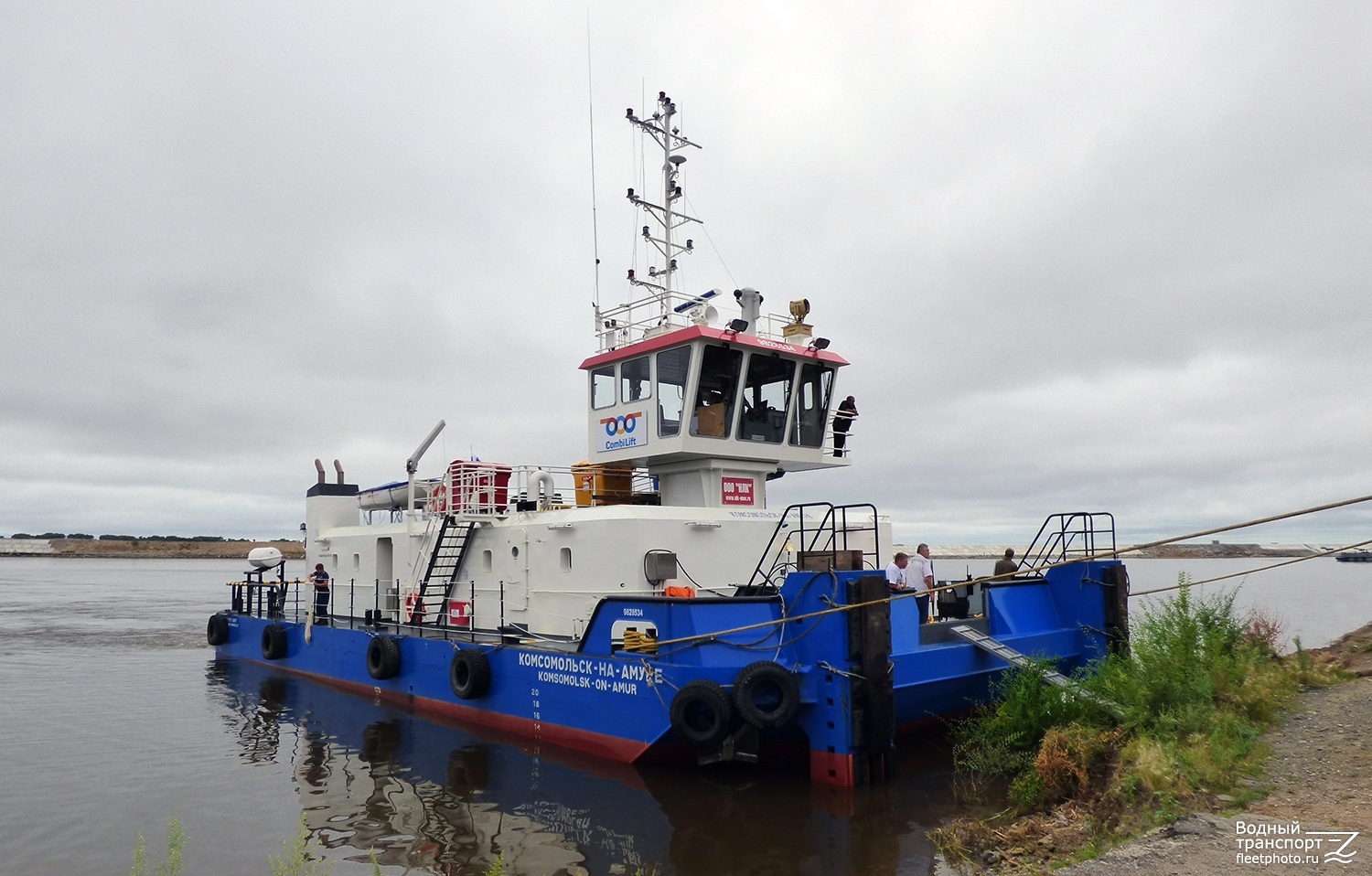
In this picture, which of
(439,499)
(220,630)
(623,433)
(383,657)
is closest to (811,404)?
(623,433)

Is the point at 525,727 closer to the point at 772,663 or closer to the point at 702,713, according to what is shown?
the point at 702,713

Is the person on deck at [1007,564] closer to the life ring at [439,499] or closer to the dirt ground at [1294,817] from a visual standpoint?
the dirt ground at [1294,817]

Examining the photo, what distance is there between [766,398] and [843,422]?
4.67 feet

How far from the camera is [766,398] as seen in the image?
12031 millimetres

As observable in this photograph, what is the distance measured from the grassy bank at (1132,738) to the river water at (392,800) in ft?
1.98

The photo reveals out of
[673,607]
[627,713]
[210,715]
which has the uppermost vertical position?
[673,607]

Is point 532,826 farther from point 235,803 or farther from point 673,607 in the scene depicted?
point 235,803

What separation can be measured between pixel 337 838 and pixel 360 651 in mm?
6119

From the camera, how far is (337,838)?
7.66m

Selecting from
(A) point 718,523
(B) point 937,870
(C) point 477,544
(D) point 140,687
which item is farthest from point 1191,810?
(D) point 140,687

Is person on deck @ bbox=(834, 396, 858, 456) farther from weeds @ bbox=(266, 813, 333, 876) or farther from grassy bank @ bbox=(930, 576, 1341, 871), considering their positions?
weeds @ bbox=(266, 813, 333, 876)

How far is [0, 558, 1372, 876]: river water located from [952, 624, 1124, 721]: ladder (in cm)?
128

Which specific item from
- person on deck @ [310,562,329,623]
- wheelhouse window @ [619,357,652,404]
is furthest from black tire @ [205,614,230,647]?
wheelhouse window @ [619,357,652,404]

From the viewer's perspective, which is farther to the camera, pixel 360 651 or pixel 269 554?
pixel 269 554
